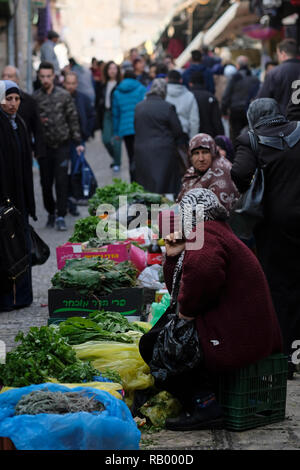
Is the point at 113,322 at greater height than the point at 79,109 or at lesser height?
greater

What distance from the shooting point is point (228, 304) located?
4801mm

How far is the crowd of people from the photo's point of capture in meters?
4.80

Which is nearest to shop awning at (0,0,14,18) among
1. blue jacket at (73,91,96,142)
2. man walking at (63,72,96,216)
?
man walking at (63,72,96,216)

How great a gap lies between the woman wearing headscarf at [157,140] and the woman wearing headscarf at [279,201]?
5.18 metres

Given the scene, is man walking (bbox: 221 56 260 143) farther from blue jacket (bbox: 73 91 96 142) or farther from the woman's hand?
the woman's hand

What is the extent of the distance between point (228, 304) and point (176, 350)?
39 centimetres

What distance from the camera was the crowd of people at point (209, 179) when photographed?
15.8 ft

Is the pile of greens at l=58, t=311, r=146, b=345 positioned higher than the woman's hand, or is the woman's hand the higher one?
the woman's hand

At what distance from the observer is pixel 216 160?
8.29 meters

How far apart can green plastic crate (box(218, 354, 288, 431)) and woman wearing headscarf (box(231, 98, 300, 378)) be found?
120 centimetres

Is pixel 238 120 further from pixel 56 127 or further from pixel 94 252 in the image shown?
pixel 94 252

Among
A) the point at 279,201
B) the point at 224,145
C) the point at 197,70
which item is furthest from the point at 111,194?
the point at 197,70

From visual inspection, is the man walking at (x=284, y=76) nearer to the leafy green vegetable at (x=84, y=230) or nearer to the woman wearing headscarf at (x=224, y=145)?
the woman wearing headscarf at (x=224, y=145)

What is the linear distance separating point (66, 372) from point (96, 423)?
2.69 ft
